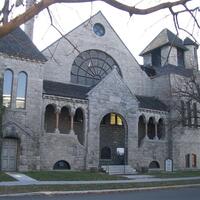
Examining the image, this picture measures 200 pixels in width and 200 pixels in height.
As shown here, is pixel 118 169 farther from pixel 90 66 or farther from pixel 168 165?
pixel 90 66

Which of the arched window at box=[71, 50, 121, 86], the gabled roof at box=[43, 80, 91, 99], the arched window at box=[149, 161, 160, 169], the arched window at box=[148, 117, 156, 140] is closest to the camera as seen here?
the gabled roof at box=[43, 80, 91, 99]

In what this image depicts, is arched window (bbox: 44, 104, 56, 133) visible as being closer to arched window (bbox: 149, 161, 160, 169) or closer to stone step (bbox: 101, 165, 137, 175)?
stone step (bbox: 101, 165, 137, 175)

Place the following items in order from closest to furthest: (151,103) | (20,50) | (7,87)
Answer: (7,87) → (20,50) → (151,103)

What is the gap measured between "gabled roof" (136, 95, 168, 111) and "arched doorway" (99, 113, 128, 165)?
3202 mm

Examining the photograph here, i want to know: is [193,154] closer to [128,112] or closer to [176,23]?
[128,112]

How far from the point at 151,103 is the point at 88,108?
957 cm

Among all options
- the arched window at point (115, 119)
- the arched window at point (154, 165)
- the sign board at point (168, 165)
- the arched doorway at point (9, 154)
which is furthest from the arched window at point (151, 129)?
the arched doorway at point (9, 154)

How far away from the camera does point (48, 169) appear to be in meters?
31.9

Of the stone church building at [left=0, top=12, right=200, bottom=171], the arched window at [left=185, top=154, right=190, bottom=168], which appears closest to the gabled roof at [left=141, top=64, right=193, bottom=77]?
the stone church building at [left=0, top=12, right=200, bottom=171]

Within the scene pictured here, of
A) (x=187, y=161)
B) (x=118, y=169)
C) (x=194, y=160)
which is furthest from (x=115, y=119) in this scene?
(x=194, y=160)

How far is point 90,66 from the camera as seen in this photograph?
40.8 m

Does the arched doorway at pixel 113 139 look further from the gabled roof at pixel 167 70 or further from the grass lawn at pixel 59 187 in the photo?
the grass lawn at pixel 59 187

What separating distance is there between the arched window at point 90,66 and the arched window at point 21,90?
8.08 m

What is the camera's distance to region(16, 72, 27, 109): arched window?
31.7 metres
